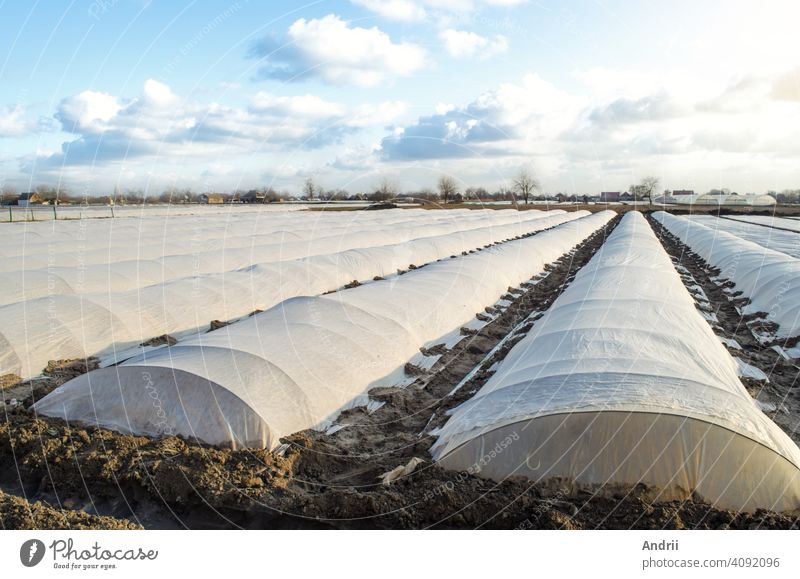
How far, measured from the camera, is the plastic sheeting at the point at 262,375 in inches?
274

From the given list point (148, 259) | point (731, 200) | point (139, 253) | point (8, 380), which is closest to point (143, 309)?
point (8, 380)

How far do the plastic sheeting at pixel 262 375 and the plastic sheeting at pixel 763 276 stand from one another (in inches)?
319

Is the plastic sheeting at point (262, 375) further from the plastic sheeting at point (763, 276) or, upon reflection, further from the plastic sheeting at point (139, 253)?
the plastic sheeting at point (763, 276)

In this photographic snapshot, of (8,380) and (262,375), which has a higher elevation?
(262,375)

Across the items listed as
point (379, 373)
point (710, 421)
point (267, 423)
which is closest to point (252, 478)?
point (267, 423)

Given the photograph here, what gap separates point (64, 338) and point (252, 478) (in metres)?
6.07

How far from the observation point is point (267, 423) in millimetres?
6895

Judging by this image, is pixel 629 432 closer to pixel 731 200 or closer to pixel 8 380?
pixel 8 380

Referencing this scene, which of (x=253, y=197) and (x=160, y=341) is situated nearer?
(x=160, y=341)

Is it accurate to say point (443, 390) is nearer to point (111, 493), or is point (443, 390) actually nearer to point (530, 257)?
point (111, 493)

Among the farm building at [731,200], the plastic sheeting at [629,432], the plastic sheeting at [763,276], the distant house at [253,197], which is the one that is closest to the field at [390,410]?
the plastic sheeting at [629,432]

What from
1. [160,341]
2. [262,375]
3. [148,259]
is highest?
[148,259]

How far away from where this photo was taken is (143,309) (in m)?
11.6

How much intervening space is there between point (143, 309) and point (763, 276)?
54.2 feet
